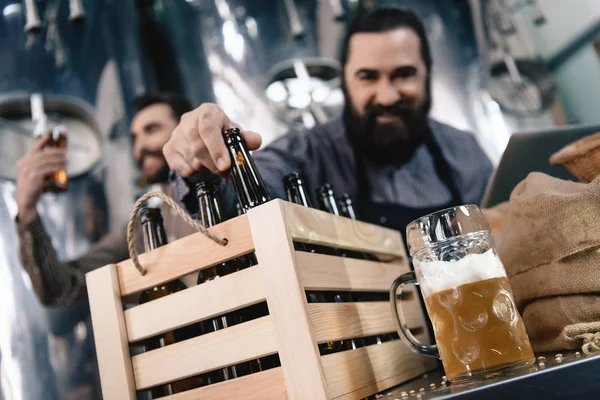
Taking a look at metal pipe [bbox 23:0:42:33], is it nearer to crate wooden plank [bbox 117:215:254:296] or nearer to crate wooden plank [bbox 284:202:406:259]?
crate wooden plank [bbox 117:215:254:296]

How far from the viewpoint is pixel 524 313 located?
89cm

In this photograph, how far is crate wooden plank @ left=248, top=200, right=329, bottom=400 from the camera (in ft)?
2.28

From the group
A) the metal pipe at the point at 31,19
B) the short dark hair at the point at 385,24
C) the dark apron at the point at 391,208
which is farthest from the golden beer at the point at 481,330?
the metal pipe at the point at 31,19

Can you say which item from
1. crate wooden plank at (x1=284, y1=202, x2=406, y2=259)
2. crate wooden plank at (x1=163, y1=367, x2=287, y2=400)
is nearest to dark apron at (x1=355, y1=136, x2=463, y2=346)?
crate wooden plank at (x1=284, y1=202, x2=406, y2=259)

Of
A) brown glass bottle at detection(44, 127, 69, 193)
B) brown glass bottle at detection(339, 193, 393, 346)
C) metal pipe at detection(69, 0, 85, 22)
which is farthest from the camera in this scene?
metal pipe at detection(69, 0, 85, 22)

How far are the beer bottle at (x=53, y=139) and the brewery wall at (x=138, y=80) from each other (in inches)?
1.6

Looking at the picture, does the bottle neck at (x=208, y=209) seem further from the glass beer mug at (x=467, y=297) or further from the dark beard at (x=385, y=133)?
the dark beard at (x=385, y=133)

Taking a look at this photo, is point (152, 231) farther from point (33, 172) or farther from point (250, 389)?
point (33, 172)

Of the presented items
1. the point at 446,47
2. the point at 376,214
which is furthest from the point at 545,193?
the point at 446,47

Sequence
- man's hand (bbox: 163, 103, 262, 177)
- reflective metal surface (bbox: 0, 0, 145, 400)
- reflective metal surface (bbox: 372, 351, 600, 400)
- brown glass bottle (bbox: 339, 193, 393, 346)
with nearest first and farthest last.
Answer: reflective metal surface (bbox: 372, 351, 600, 400) → man's hand (bbox: 163, 103, 262, 177) → brown glass bottle (bbox: 339, 193, 393, 346) → reflective metal surface (bbox: 0, 0, 145, 400)

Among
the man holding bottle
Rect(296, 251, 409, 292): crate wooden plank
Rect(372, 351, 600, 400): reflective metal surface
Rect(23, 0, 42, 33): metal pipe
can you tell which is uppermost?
Rect(23, 0, 42, 33): metal pipe

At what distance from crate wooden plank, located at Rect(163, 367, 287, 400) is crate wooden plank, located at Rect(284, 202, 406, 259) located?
0.63 ft

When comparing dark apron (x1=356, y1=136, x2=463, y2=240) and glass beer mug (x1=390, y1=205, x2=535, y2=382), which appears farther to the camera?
dark apron (x1=356, y1=136, x2=463, y2=240)

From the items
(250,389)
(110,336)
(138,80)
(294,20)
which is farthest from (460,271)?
(138,80)
